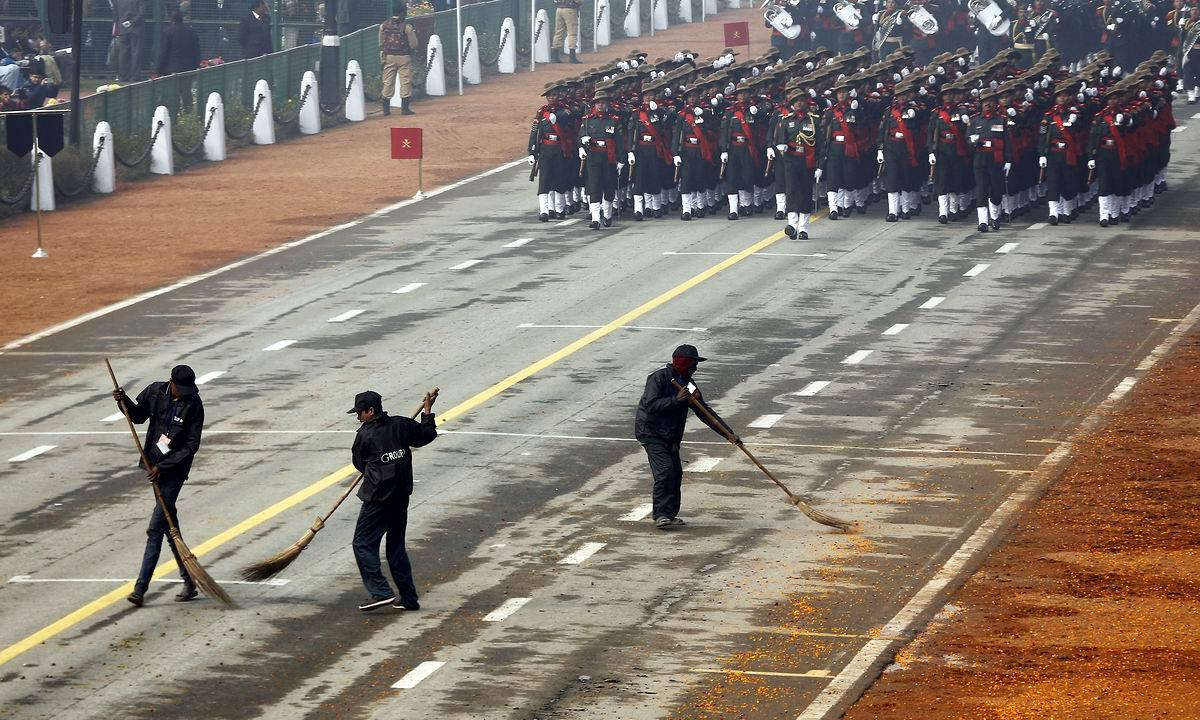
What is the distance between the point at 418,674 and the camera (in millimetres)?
15453

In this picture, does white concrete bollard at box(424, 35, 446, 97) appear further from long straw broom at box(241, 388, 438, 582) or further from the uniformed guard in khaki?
long straw broom at box(241, 388, 438, 582)

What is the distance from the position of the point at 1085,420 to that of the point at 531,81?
101 feet

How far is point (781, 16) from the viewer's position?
5053cm

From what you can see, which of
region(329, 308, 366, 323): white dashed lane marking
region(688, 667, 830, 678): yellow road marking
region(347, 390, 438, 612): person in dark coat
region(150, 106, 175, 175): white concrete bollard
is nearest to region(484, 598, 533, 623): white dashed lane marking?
region(347, 390, 438, 612): person in dark coat

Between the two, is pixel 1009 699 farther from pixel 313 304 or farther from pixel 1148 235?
pixel 1148 235

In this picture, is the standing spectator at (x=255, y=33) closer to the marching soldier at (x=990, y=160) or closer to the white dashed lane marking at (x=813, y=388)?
the marching soldier at (x=990, y=160)

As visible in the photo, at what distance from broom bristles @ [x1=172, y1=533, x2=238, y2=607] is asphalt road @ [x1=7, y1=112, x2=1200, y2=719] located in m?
0.16

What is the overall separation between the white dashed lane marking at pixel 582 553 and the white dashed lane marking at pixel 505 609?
112cm

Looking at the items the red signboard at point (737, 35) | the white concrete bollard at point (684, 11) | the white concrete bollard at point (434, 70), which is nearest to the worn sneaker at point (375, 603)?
the red signboard at point (737, 35)

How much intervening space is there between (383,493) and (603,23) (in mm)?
42701

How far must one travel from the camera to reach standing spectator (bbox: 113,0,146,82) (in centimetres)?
5019

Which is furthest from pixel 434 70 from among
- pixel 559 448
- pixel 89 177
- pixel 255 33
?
pixel 559 448

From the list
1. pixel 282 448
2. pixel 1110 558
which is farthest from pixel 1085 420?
pixel 282 448

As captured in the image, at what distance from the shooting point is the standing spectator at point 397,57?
4741cm
